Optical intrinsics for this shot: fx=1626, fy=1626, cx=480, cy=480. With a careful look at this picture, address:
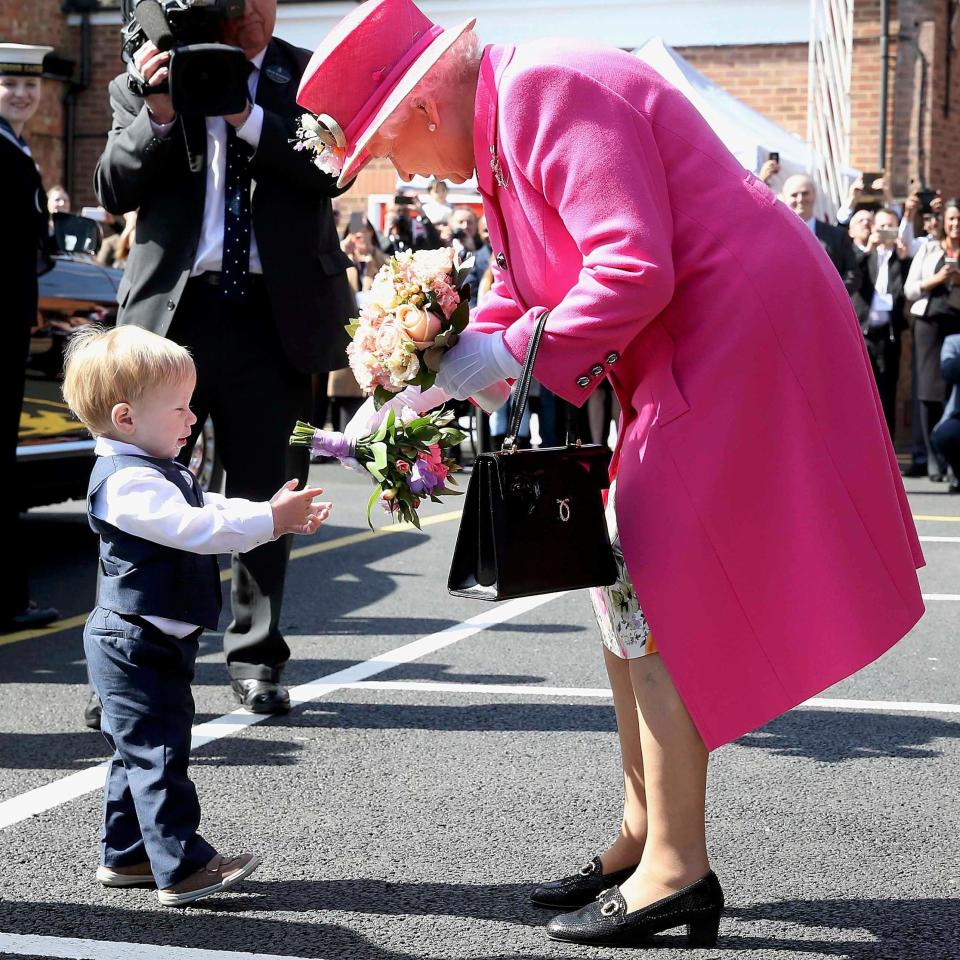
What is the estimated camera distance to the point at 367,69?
3133 millimetres

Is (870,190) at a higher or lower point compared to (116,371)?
higher

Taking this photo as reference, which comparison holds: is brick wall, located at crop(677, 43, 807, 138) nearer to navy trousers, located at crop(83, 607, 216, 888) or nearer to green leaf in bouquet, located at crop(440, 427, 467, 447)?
green leaf in bouquet, located at crop(440, 427, 467, 447)

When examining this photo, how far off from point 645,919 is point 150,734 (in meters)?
1.11

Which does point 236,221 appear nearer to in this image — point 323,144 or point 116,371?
point 116,371

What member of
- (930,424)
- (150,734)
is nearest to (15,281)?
(150,734)

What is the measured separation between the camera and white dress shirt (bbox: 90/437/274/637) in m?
3.34

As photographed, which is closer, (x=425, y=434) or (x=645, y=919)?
(x=645, y=919)

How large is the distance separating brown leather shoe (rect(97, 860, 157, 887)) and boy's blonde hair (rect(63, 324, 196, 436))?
960 millimetres

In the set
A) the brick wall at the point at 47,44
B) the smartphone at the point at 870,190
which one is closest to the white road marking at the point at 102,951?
the smartphone at the point at 870,190

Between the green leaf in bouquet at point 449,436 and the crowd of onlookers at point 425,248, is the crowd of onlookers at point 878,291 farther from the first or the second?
the green leaf in bouquet at point 449,436

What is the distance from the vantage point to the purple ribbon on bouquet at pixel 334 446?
132 inches

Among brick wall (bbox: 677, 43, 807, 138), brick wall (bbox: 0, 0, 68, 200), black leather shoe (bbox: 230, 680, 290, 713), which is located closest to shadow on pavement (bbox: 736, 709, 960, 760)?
black leather shoe (bbox: 230, 680, 290, 713)

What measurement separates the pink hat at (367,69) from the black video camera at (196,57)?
1536 millimetres

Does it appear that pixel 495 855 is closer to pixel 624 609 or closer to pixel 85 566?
pixel 624 609
